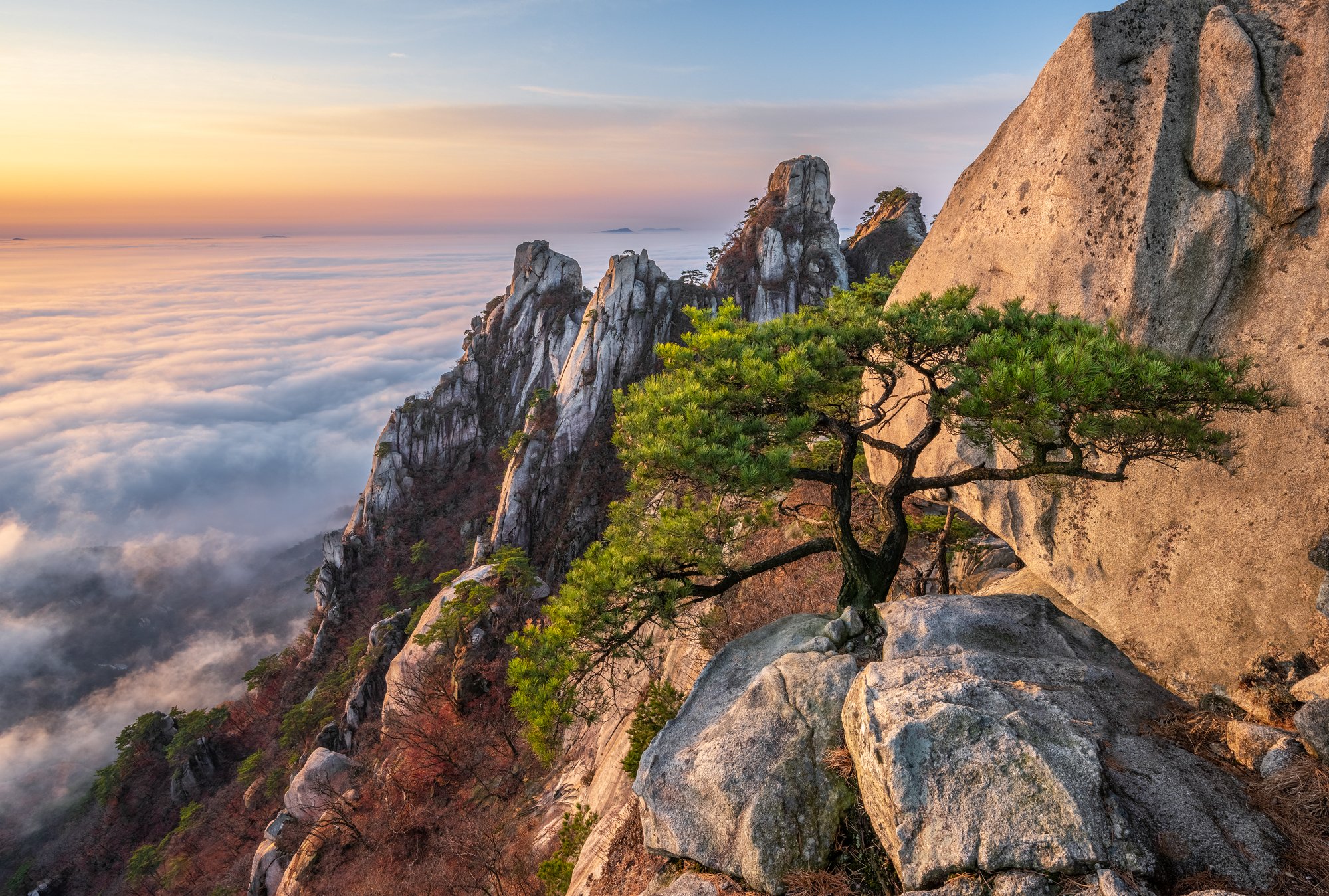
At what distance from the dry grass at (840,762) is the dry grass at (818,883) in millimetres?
904

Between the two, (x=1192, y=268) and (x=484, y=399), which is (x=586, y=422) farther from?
(x=1192, y=268)

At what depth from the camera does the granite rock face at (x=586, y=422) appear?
46.5 metres

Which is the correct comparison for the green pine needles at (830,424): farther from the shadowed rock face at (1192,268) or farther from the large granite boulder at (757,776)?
the large granite boulder at (757,776)

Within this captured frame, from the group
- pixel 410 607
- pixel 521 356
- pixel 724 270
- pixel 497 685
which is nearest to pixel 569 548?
pixel 410 607

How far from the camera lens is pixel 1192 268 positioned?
7848 millimetres

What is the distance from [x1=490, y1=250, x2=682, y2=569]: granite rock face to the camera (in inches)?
1832

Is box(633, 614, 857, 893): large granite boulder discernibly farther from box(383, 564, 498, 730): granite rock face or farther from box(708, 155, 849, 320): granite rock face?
box(708, 155, 849, 320): granite rock face

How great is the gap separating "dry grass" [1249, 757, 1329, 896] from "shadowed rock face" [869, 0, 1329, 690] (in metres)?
2.91

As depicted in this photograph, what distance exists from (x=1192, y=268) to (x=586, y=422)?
43.7 m

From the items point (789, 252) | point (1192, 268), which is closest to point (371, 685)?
point (1192, 268)

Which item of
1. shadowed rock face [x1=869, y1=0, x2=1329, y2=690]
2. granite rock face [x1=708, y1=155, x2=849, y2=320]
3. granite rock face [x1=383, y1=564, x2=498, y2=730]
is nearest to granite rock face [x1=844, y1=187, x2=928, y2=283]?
granite rock face [x1=708, y1=155, x2=849, y2=320]

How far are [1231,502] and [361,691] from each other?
40.9 metres

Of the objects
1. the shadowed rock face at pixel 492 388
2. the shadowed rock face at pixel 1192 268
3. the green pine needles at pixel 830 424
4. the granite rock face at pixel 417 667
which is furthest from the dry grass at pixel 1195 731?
the shadowed rock face at pixel 492 388

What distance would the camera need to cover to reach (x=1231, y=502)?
299 inches
